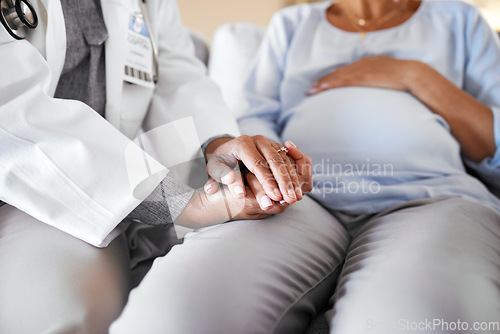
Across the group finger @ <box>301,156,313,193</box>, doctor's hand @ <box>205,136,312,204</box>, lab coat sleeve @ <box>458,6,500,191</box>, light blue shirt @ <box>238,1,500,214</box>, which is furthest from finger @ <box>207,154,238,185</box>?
lab coat sleeve @ <box>458,6,500,191</box>

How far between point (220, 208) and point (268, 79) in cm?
55

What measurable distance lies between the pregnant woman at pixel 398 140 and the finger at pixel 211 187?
0.17 m

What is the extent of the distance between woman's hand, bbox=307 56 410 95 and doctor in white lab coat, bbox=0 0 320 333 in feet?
1.29

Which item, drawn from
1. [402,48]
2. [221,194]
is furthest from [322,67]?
[221,194]

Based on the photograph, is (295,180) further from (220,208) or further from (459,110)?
(459,110)

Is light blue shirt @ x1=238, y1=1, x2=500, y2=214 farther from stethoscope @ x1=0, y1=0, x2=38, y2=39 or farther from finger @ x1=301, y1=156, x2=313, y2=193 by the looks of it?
stethoscope @ x1=0, y1=0, x2=38, y2=39

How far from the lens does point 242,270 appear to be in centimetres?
51

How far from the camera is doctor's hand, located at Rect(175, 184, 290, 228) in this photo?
1.97ft

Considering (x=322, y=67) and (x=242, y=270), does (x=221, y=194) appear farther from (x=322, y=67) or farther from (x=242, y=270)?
(x=322, y=67)

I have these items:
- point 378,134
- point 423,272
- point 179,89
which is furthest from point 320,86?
point 423,272

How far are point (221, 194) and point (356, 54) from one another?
1.99ft

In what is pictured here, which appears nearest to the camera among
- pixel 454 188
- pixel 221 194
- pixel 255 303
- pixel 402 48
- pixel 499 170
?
pixel 255 303

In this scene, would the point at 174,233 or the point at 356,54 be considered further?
the point at 356,54

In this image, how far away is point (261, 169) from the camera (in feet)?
1.91
